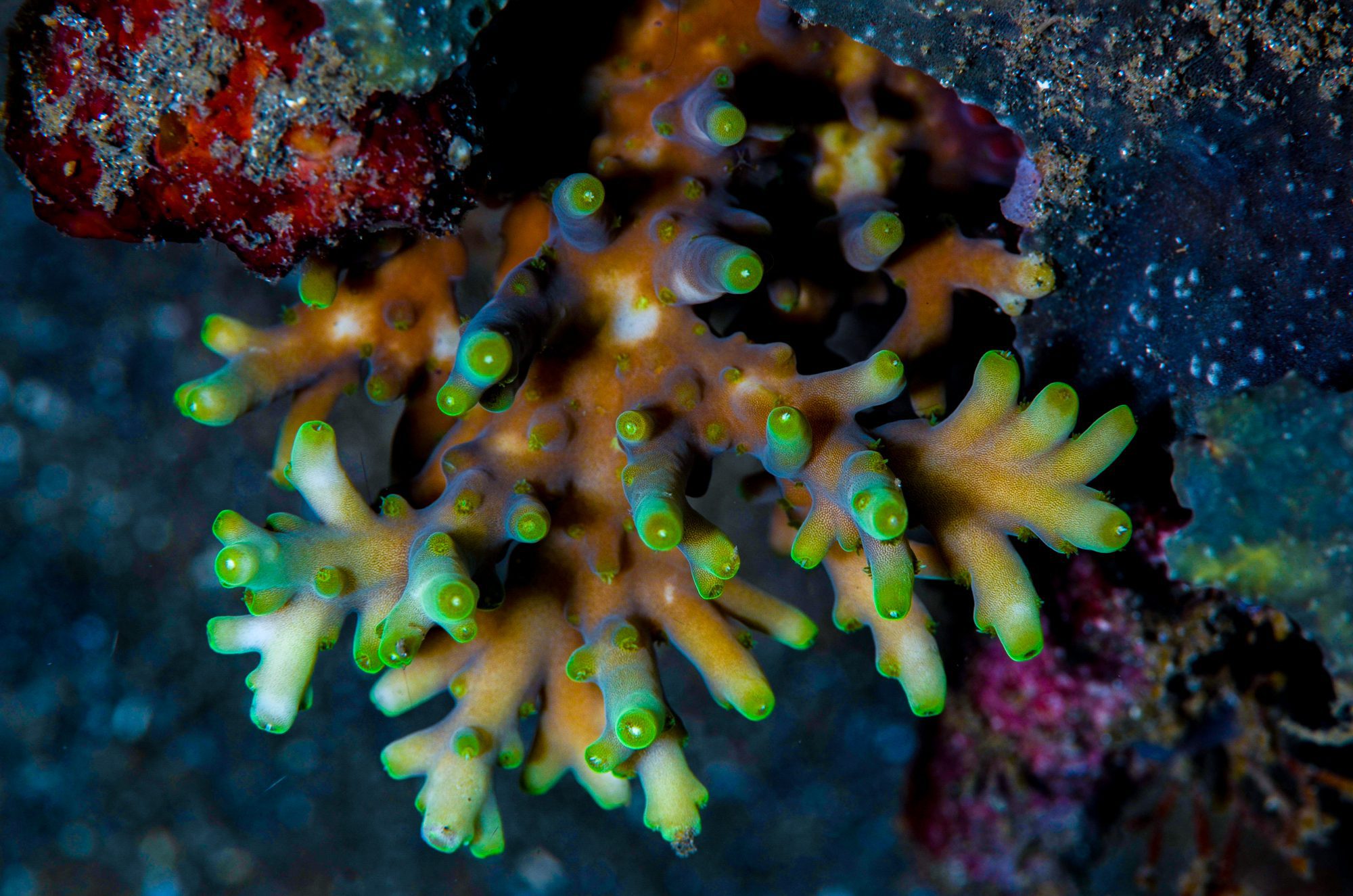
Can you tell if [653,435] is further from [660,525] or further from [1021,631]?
[1021,631]

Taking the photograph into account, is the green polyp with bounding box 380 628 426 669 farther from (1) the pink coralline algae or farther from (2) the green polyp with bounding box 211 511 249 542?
(1) the pink coralline algae

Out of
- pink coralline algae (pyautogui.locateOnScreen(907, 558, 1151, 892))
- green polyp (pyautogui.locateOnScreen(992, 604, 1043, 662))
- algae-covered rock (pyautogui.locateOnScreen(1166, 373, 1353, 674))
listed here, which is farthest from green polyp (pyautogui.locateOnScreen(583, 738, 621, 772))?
→ pink coralline algae (pyautogui.locateOnScreen(907, 558, 1151, 892))

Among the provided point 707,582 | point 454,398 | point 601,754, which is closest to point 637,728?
point 601,754

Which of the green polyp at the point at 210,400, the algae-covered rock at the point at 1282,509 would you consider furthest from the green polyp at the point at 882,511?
the green polyp at the point at 210,400

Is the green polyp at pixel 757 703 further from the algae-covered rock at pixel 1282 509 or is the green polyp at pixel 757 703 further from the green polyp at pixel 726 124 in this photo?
the green polyp at pixel 726 124

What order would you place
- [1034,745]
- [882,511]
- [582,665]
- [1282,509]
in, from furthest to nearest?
[1034,745] < [582,665] < [1282,509] < [882,511]

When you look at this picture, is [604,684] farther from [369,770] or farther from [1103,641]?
[369,770]

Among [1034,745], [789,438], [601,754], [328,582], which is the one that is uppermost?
[789,438]

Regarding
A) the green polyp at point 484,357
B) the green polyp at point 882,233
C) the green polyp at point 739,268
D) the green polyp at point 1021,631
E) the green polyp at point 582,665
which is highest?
the green polyp at point 882,233
